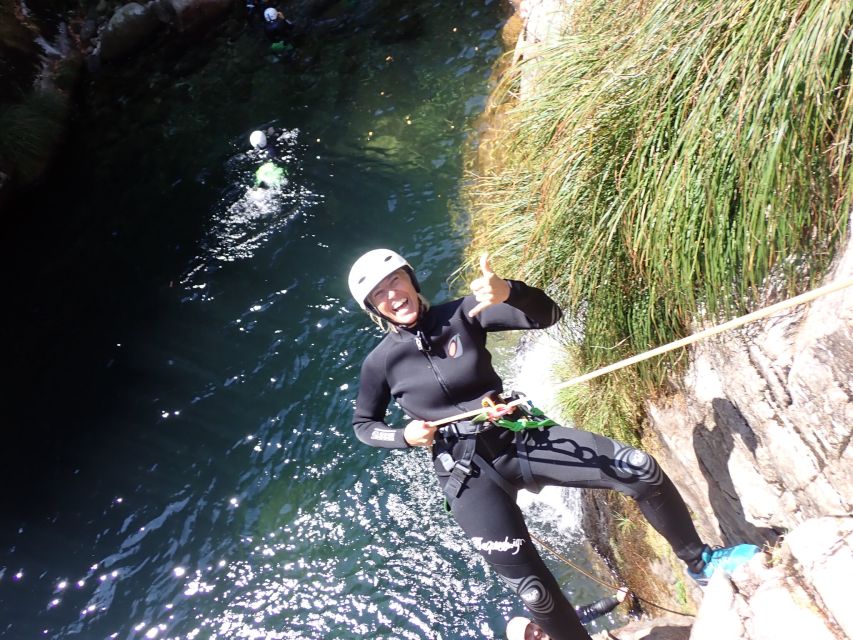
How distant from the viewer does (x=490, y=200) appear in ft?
22.3

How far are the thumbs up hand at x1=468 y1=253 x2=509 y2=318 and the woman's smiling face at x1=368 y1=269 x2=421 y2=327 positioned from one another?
43 cm

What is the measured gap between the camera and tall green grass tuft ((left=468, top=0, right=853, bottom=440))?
353cm

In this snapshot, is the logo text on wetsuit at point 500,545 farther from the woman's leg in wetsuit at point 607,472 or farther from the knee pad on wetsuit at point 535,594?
the woman's leg in wetsuit at point 607,472

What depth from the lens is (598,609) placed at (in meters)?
5.50

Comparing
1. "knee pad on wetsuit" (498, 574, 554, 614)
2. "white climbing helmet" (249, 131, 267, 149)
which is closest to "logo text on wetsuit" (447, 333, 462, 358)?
"knee pad on wetsuit" (498, 574, 554, 614)

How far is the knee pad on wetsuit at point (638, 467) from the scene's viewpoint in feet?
13.1

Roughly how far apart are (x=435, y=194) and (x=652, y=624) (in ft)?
23.7


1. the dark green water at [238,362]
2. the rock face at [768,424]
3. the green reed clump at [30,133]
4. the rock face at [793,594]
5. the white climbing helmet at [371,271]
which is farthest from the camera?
the green reed clump at [30,133]

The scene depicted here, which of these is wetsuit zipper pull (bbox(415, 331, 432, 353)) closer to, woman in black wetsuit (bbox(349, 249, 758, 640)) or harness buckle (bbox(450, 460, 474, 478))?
woman in black wetsuit (bbox(349, 249, 758, 640))

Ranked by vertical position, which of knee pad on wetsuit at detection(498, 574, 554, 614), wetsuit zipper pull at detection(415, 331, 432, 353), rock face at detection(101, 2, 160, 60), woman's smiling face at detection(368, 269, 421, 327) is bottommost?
knee pad on wetsuit at detection(498, 574, 554, 614)

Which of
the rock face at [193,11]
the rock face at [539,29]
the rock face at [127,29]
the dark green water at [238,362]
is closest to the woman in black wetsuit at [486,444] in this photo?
the dark green water at [238,362]

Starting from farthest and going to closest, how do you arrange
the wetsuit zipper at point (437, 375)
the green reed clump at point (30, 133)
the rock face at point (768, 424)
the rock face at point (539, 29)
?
the green reed clump at point (30, 133) → the rock face at point (539, 29) → the wetsuit zipper at point (437, 375) → the rock face at point (768, 424)

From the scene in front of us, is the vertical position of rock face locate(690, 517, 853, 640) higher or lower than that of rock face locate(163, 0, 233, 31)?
lower

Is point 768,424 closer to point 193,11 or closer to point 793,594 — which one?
point 793,594
